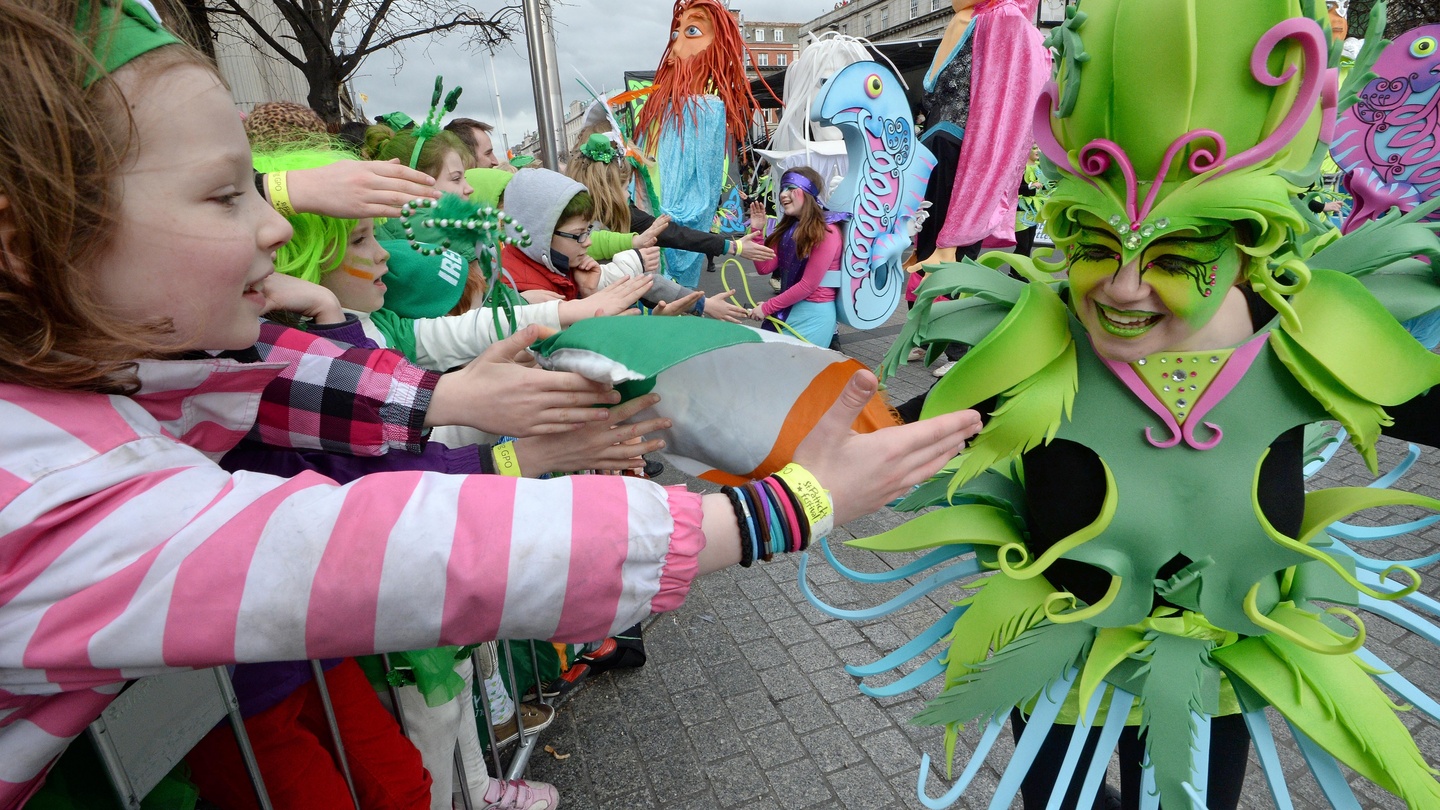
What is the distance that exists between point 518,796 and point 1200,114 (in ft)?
7.21

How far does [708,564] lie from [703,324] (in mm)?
288

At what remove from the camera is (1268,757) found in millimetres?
1152

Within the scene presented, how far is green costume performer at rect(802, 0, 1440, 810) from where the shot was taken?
102 centimetres

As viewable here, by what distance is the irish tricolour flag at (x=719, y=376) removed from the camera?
90 cm

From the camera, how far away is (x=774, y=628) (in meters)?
2.92

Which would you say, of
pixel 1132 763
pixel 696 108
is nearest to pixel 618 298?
pixel 1132 763

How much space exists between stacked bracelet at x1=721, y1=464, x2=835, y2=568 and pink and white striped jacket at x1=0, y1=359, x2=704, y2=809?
0.07 m

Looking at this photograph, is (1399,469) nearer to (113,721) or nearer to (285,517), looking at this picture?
(285,517)

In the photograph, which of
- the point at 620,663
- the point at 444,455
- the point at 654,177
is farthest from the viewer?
the point at 654,177

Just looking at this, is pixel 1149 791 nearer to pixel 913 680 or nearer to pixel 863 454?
pixel 913 680

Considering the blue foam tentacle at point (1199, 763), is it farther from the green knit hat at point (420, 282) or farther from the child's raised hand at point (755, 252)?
the child's raised hand at point (755, 252)

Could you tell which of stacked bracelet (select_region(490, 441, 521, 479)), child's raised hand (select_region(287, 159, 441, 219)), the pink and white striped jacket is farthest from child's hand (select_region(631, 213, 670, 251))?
the pink and white striped jacket

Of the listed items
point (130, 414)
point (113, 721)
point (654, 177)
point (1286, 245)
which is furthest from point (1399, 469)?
point (654, 177)

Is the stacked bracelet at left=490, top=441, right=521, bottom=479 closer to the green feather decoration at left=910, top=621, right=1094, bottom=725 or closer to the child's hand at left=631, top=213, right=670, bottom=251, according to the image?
the green feather decoration at left=910, top=621, right=1094, bottom=725
